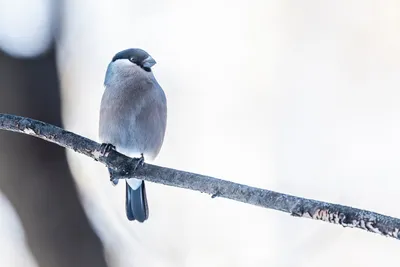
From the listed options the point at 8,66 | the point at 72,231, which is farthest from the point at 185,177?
the point at 8,66

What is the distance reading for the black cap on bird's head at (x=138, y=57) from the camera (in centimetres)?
121

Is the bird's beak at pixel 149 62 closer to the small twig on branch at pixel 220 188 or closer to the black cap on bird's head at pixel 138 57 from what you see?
the black cap on bird's head at pixel 138 57

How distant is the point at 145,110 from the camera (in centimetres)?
121

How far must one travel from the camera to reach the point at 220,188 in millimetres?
754

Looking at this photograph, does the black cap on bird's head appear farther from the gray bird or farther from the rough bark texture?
the rough bark texture

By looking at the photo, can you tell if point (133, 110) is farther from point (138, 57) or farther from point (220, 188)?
point (220, 188)

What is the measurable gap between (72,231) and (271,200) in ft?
1.40

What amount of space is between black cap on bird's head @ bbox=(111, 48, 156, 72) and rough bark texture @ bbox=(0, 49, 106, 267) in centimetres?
23

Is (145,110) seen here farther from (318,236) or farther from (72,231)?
(318,236)

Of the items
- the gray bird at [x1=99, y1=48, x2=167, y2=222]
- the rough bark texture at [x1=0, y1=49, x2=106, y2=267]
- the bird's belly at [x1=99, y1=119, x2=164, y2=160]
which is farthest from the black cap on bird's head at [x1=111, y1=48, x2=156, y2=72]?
the rough bark texture at [x1=0, y1=49, x2=106, y2=267]

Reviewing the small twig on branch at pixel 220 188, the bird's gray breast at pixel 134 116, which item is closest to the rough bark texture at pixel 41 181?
the small twig on branch at pixel 220 188

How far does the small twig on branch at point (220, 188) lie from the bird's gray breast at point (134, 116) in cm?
26

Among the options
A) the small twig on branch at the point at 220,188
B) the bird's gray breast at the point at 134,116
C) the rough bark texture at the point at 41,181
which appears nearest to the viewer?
the small twig on branch at the point at 220,188

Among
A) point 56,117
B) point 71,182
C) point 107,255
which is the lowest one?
point 107,255
